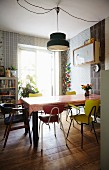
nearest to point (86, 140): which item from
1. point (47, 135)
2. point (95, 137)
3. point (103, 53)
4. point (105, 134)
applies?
point (95, 137)

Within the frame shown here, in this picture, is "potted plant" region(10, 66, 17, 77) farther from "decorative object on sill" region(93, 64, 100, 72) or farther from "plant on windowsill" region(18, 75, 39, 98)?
"decorative object on sill" region(93, 64, 100, 72)

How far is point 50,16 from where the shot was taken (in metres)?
3.33

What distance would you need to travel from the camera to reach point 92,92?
406cm

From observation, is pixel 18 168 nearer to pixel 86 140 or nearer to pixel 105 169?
pixel 105 169

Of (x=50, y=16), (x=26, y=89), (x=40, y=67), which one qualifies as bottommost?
(x=26, y=89)

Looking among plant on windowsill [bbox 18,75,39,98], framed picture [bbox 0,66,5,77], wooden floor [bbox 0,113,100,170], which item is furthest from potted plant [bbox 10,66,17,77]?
wooden floor [bbox 0,113,100,170]

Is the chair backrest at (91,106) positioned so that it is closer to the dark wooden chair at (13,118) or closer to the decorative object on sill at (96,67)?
the dark wooden chair at (13,118)

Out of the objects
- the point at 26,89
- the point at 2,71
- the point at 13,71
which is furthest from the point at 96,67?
the point at 2,71

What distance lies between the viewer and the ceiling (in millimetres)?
2797

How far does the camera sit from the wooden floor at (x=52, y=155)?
1.82 m

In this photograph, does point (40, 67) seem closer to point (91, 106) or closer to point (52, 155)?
point (91, 106)

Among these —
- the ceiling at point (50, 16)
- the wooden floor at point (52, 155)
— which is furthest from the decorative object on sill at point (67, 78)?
the wooden floor at point (52, 155)

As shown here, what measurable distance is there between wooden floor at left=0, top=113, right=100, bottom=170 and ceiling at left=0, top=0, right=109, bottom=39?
111 inches

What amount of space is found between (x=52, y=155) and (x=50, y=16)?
3123 millimetres
